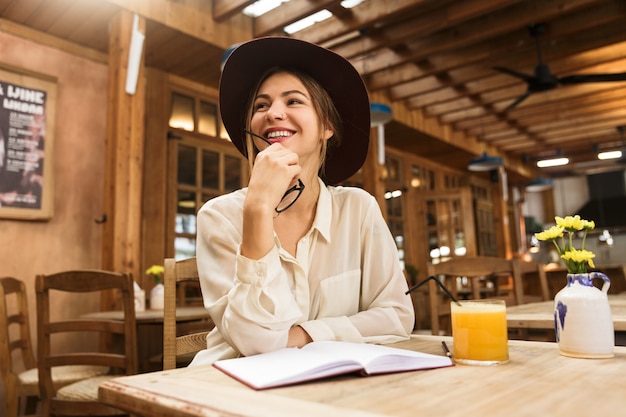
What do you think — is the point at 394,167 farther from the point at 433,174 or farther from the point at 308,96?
the point at 308,96

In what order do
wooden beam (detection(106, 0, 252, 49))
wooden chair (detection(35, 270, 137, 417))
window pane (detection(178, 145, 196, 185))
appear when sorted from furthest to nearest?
window pane (detection(178, 145, 196, 185)), wooden beam (detection(106, 0, 252, 49)), wooden chair (detection(35, 270, 137, 417))

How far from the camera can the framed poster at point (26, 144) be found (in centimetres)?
361

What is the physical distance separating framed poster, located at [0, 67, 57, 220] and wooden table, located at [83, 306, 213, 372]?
3.42 ft

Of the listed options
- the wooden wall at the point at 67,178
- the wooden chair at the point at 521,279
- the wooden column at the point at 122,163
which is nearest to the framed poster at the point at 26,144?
the wooden wall at the point at 67,178

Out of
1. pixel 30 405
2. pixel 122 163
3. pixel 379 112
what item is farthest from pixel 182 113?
pixel 30 405

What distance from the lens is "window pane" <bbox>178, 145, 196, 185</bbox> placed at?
15.2 ft

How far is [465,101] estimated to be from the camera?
→ 21.9ft

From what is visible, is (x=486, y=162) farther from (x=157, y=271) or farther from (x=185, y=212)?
(x=157, y=271)

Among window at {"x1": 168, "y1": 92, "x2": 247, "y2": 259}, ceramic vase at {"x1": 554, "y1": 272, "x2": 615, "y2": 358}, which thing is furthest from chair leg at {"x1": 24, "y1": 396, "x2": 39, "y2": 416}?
ceramic vase at {"x1": 554, "y1": 272, "x2": 615, "y2": 358}

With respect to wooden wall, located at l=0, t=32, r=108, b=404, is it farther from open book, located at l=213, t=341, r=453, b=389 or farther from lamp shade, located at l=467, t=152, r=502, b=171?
lamp shade, located at l=467, t=152, r=502, b=171

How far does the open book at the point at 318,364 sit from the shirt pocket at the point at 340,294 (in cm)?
37

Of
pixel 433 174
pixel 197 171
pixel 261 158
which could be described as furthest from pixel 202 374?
pixel 433 174

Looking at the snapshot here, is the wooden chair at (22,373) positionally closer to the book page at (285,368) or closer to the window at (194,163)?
the window at (194,163)

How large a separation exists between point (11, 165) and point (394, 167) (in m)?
5.40
